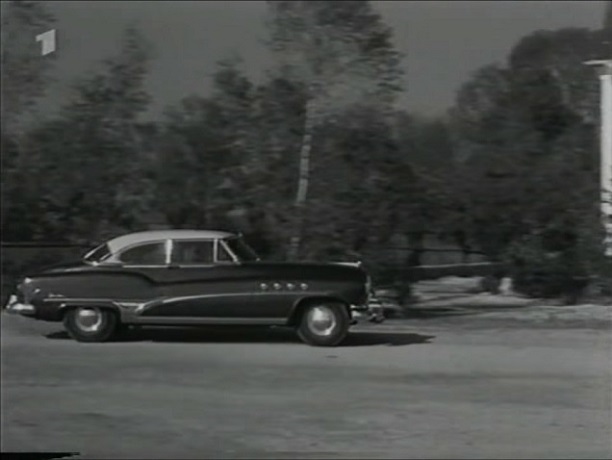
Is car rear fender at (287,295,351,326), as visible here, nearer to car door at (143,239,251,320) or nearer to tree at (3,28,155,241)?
car door at (143,239,251,320)

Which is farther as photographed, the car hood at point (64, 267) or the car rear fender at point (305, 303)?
the car hood at point (64, 267)

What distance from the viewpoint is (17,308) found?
15.4ft

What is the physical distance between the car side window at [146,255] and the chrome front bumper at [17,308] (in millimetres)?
438

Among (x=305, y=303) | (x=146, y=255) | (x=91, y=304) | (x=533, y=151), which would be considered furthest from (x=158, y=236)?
(x=533, y=151)

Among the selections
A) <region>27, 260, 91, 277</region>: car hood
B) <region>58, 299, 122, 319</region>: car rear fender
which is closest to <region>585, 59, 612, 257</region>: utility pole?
<region>58, 299, 122, 319</region>: car rear fender

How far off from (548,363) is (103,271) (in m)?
1.69

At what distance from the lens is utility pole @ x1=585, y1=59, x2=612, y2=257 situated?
423cm

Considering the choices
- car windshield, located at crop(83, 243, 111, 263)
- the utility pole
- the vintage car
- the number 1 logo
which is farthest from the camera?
the number 1 logo

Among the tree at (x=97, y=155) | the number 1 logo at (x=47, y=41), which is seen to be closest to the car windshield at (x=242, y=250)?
the tree at (x=97, y=155)

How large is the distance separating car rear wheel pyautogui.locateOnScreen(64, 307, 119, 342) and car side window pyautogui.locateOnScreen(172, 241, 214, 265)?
338 mm

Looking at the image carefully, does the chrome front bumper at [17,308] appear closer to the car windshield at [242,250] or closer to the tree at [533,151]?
the car windshield at [242,250]

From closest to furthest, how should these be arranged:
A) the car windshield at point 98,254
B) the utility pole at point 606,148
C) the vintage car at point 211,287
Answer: the utility pole at point 606,148, the vintage car at point 211,287, the car windshield at point 98,254

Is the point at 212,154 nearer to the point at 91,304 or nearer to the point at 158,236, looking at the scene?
the point at 158,236

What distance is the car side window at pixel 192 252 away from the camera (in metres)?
4.49
